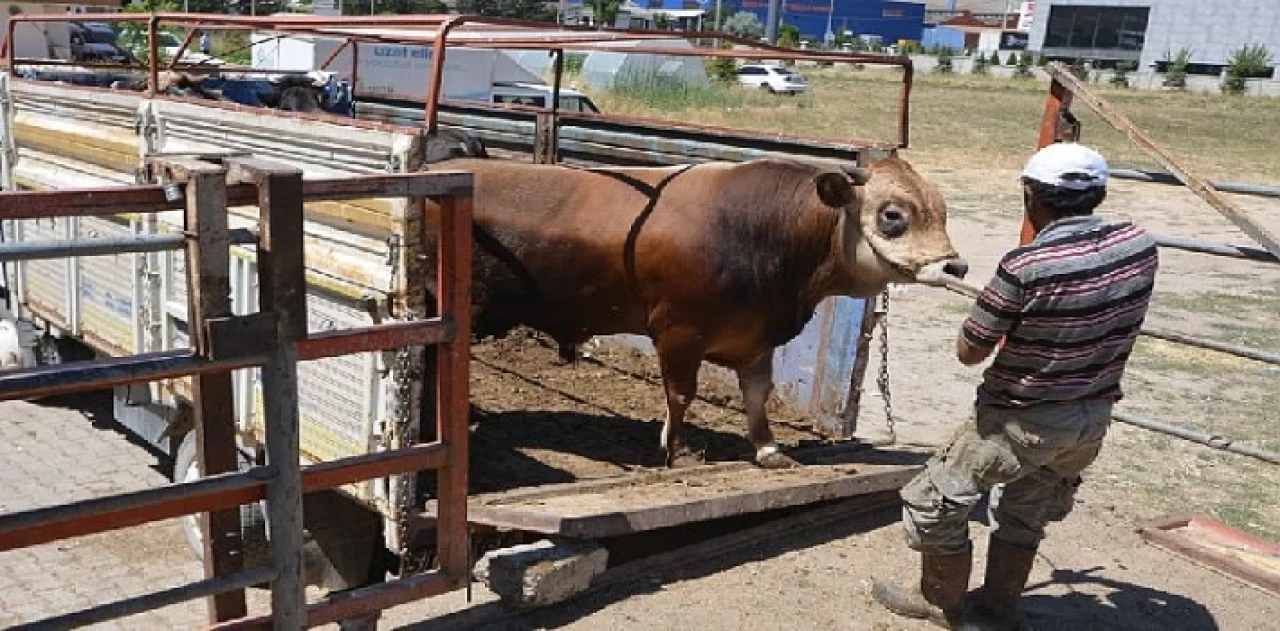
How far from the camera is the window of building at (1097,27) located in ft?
236

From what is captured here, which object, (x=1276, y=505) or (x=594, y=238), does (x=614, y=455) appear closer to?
(x=594, y=238)

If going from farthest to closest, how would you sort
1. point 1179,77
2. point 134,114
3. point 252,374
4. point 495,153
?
point 1179,77, point 495,153, point 134,114, point 252,374

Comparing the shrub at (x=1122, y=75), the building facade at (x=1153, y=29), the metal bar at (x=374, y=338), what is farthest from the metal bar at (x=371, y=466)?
the building facade at (x=1153, y=29)

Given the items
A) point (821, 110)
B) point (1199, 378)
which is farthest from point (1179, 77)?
point (1199, 378)

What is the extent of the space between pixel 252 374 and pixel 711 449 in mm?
2334

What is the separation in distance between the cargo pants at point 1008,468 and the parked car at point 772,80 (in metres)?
38.0

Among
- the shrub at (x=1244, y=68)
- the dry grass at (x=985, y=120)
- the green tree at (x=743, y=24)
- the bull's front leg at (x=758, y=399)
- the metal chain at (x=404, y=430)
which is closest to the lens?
the metal chain at (x=404, y=430)

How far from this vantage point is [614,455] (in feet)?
18.4

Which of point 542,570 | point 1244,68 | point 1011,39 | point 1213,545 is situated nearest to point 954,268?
point 1213,545

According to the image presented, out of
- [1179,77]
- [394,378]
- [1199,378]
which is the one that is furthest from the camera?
[1179,77]

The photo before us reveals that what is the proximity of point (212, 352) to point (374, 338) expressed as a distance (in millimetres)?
465

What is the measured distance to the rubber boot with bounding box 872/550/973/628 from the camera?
3889 millimetres

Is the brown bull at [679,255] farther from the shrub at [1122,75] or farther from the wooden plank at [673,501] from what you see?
the shrub at [1122,75]

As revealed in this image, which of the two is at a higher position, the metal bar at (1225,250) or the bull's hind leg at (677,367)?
the metal bar at (1225,250)
